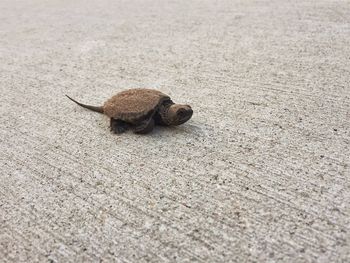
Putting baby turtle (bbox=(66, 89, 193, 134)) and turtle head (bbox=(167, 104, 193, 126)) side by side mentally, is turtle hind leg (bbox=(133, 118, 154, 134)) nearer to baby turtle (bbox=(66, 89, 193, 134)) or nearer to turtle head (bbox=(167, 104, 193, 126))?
baby turtle (bbox=(66, 89, 193, 134))

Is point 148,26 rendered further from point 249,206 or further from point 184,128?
point 249,206

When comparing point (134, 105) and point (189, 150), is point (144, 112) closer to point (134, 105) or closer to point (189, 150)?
point (134, 105)

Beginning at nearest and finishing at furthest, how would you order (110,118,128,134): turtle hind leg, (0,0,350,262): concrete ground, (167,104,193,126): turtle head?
(0,0,350,262): concrete ground, (167,104,193,126): turtle head, (110,118,128,134): turtle hind leg

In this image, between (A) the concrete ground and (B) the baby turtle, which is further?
(B) the baby turtle

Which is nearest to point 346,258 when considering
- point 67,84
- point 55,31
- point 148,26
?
point 67,84

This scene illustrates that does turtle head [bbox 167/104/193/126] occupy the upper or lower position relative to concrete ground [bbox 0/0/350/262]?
upper

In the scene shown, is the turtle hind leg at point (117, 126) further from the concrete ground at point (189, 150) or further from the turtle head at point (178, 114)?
the turtle head at point (178, 114)

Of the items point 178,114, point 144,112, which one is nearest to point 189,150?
point 178,114

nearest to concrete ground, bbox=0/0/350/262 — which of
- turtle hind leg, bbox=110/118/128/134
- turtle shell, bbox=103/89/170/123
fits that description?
turtle hind leg, bbox=110/118/128/134

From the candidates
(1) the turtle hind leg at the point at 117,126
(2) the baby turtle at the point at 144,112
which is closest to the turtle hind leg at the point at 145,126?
(2) the baby turtle at the point at 144,112

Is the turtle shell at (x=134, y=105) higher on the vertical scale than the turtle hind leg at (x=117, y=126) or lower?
higher
